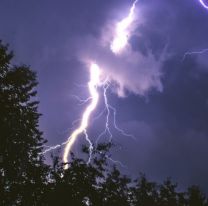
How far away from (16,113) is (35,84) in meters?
3.74

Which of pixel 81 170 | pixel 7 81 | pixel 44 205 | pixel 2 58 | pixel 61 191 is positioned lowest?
pixel 44 205

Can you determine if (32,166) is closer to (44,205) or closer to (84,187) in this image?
(44,205)

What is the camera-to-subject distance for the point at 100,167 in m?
28.3

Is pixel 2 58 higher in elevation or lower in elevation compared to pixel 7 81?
higher

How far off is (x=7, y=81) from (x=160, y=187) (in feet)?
82.1

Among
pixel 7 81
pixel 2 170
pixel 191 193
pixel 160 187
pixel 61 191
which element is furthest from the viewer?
pixel 160 187

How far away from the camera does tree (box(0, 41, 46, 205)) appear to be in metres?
22.0

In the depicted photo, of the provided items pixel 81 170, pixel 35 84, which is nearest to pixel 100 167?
pixel 81 170

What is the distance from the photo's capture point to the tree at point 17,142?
72.1ft

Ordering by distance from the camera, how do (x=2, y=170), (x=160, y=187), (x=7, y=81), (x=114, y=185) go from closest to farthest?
(x=2, y=170), (x=7, y=81), (x=114, y=185), (x=160, y=187)

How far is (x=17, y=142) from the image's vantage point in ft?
73.7

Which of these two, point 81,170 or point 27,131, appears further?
point 81,170

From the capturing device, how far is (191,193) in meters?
39.6

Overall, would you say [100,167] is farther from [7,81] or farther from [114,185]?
[7,81]
